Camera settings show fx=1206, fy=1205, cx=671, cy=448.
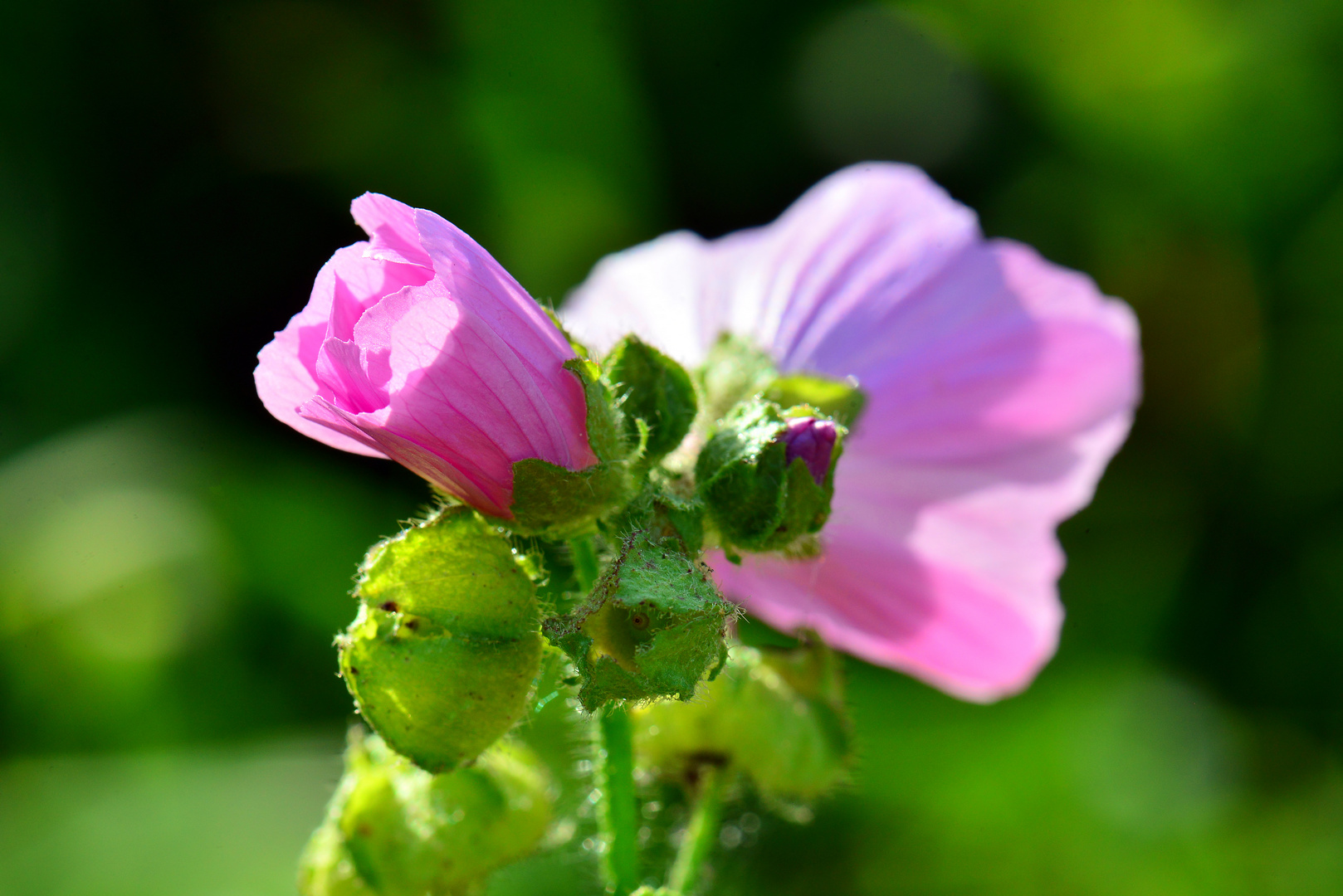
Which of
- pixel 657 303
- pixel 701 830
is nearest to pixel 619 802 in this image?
pixel 701 830

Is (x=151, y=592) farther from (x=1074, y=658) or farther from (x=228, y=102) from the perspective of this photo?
(x=1074, y=658)

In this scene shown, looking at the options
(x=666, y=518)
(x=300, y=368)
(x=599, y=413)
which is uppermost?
(x=300, y=368)

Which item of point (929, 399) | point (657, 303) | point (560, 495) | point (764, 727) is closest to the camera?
point (560, 495)

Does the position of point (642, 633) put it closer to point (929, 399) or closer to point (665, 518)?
point (665, 518)

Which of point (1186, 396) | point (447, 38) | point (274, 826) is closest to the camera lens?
point (274, 826)

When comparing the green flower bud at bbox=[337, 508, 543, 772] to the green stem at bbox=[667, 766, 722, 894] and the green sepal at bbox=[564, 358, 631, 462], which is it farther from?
the green stem at bbox=[667, 766, 722, 894]

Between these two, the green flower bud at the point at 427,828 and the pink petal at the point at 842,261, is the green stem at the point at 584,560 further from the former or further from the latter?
the pink petal at the point at 842,261

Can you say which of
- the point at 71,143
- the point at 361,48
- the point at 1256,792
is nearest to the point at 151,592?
the point at 71,143

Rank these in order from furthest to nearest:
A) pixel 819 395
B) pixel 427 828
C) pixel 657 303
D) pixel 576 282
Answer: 1. pixel 576 282
2. pixel 657 303
3. pixel 819 395
4. pixel 427 828
